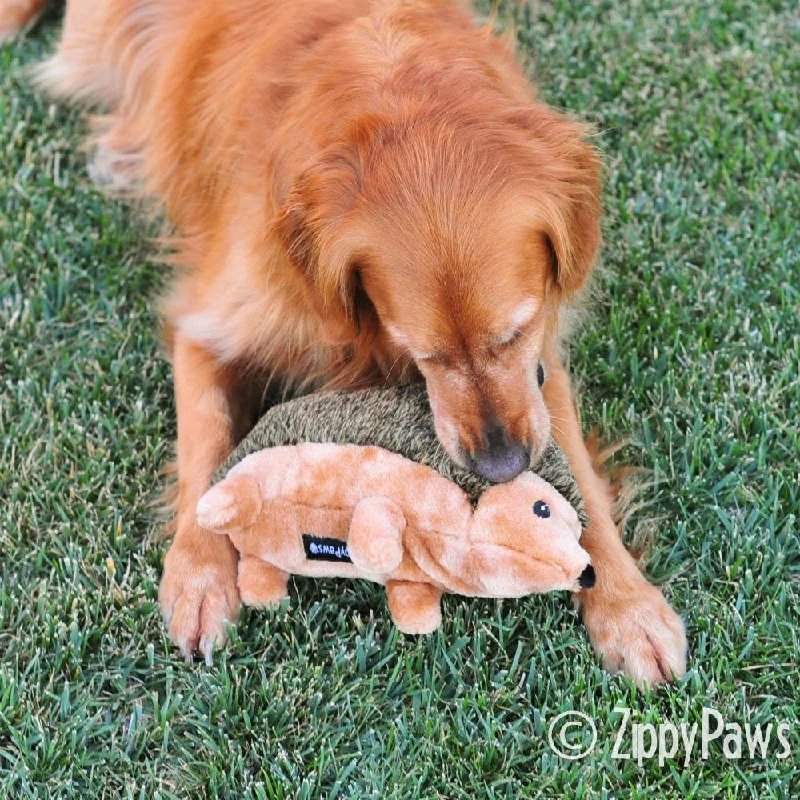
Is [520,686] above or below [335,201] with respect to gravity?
below

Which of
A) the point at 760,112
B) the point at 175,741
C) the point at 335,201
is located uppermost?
the point at 335,201

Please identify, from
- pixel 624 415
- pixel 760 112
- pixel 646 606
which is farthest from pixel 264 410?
pixel 760 112

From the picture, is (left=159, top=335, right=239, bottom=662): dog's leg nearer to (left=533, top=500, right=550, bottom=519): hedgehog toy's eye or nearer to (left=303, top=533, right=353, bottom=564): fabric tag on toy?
(left=303, top=533, right=353, bottom=564): fabric tag on toy

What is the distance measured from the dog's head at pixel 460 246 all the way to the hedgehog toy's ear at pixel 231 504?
0.51 meters

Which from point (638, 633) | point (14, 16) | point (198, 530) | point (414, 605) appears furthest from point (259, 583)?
point (14, 16)

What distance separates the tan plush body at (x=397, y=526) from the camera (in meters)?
2.45

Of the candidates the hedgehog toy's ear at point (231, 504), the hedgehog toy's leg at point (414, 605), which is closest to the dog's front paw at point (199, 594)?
the hedgehog toy's ear at point (231, 504)

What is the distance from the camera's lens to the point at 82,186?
427 centimetres

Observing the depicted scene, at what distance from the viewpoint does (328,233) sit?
2578 mm

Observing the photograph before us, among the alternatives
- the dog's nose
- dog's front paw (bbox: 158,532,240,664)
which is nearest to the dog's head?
the dog's nose

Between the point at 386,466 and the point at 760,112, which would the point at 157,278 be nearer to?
the point at 386,466

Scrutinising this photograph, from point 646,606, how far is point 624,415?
789 mm

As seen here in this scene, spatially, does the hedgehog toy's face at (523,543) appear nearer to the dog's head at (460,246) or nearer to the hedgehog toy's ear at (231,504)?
the dog's head at (460,246)

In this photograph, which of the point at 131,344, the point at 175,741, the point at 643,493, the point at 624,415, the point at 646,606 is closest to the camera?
the point at 175,741
